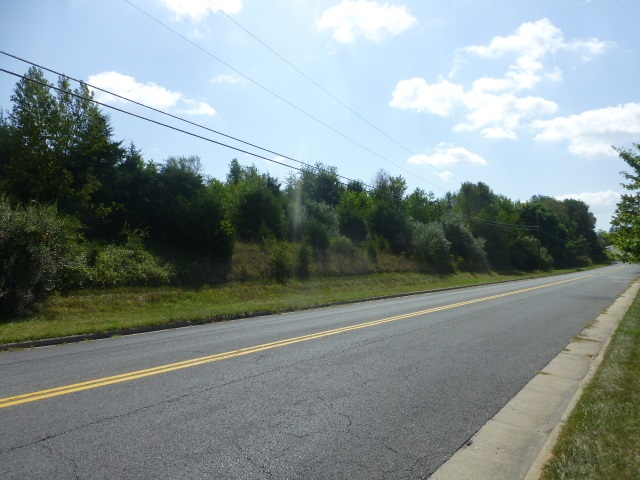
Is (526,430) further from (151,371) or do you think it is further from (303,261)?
(303,261)

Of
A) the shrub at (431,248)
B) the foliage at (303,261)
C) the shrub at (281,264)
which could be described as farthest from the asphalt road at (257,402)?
the shrub at (431,248)

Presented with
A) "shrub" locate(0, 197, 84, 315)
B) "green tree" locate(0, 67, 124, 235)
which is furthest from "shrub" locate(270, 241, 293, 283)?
"shrub" locate(0, 197, 84, 315)

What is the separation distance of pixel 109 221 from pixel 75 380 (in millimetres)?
22657

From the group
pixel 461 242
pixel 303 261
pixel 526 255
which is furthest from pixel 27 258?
pixel 526 255

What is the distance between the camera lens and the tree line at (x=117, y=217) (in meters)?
17.2

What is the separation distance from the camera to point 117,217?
28734mm

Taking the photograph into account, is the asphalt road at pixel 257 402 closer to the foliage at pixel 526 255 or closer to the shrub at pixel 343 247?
the shrub at pixel 343 247

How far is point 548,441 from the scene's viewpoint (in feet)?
16.0

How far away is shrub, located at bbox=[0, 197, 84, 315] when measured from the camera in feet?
50.5

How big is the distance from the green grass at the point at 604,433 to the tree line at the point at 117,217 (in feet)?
Result: 42.7

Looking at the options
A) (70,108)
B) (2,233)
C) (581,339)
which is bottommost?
(581,339)

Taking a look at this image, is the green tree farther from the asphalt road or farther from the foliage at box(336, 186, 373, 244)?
the foliage at box(336, 186, 373, 244)

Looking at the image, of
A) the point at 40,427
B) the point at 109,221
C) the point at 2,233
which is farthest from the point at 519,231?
the point at 40,427

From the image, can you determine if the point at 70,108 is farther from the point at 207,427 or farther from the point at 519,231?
the point at 519,231
